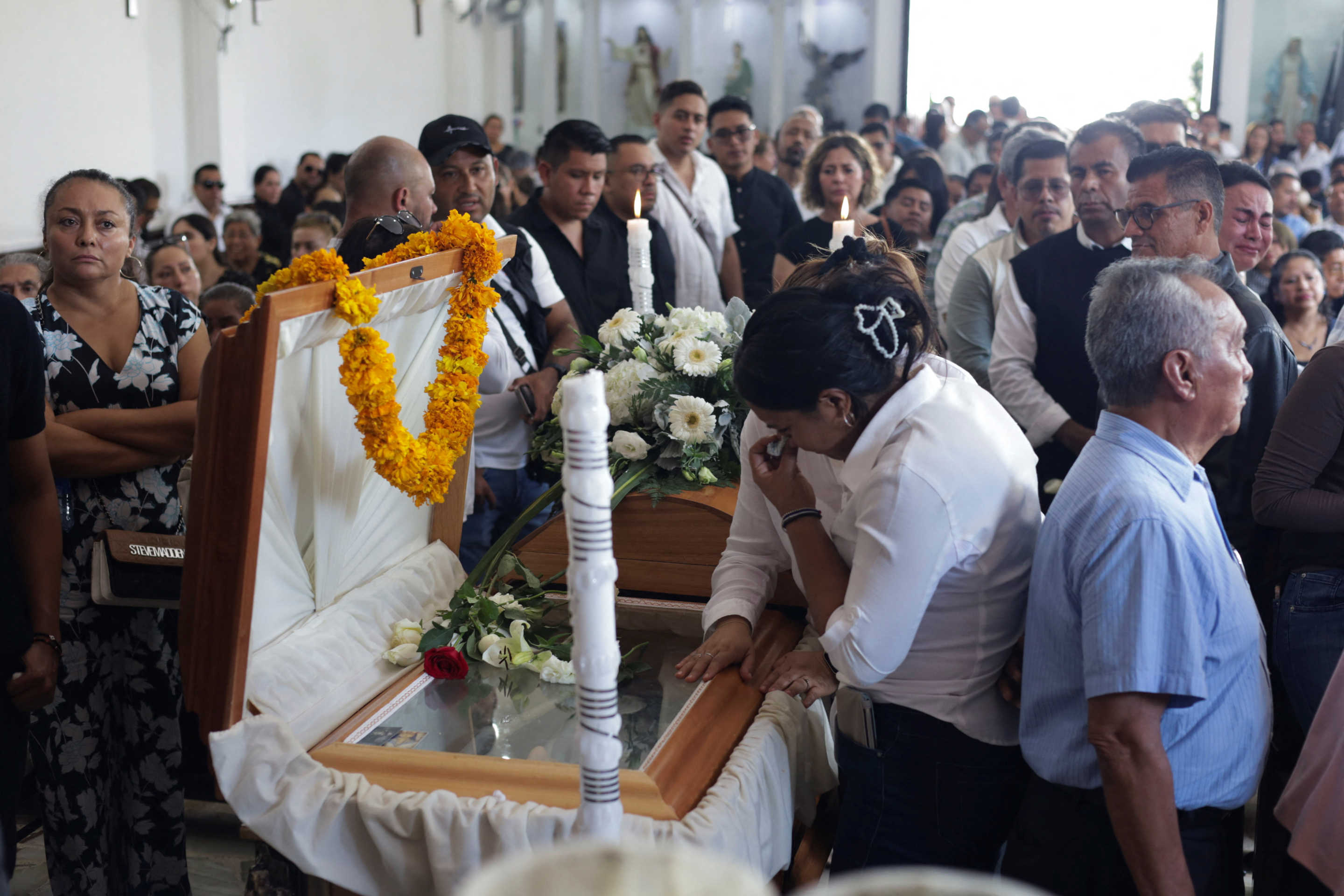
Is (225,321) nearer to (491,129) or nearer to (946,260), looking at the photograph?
(946,260)

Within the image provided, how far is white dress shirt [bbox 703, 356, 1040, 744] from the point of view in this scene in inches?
60.3

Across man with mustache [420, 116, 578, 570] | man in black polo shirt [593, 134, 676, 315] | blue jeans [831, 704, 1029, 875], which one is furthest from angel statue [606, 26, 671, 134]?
blue jeans [831, 704, 1029, 875]

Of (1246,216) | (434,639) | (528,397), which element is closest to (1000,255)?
(1246,216)

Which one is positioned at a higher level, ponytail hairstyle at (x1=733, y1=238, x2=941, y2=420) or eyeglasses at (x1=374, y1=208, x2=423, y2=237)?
eyeglasses at (x1=374, y1=208, x2=423, y2=237)

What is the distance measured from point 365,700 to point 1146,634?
1134 mm

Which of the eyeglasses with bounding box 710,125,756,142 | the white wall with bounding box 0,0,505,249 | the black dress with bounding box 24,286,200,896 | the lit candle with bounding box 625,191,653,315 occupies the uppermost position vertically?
the white wall with bounding box 0,0,505,249

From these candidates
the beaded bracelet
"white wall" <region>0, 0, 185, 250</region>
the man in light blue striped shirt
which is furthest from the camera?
"white wall" <region>0, 0, 185, 250</region>

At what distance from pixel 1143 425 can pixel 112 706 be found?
7.13 ft

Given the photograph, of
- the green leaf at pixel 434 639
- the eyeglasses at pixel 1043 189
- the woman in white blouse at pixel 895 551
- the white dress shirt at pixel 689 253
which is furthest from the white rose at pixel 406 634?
the white dress shirt at pixel 689 253

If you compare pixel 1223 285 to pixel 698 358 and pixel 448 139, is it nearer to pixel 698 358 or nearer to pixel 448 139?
pixel 698 358

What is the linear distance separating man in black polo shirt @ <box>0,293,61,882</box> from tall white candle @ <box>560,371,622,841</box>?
1395 mm

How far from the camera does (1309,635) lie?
6.81 ft

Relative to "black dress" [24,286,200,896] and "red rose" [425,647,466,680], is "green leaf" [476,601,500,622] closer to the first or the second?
"red rose" [425,647,466,680]

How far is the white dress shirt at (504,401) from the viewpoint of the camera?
10.9ft
